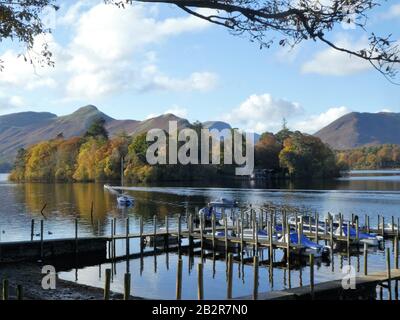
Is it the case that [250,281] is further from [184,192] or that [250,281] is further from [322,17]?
[184,192]

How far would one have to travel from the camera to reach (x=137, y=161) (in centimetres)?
12319

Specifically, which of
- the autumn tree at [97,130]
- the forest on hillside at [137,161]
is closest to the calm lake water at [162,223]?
the forest on hillside at [137,161]

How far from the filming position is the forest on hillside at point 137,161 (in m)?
124

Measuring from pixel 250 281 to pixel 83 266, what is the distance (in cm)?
973

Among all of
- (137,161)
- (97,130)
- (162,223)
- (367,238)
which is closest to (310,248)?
(367,238)

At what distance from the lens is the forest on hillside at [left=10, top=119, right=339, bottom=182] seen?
407ft

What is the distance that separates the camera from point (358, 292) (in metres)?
19.2

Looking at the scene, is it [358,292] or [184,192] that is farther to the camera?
[184,192]

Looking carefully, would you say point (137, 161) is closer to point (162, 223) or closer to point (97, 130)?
point (97, 130)

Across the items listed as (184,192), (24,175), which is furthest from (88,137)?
(184,192)

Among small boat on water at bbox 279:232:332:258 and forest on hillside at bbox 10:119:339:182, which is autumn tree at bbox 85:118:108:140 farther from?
small boat on water at bbox 279:232:332:258

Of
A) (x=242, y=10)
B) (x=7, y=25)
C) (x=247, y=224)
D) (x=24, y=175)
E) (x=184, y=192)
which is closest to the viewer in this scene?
(x=242, y=10)

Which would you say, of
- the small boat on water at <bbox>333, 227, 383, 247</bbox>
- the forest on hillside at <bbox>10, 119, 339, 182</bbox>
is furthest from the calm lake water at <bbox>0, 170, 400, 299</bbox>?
the forest on hillside at <bbox>10, 119, 339, 182</bbox>

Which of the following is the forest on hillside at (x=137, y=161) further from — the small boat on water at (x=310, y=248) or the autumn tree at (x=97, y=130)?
the small boat on water at (x=310, y=248)
